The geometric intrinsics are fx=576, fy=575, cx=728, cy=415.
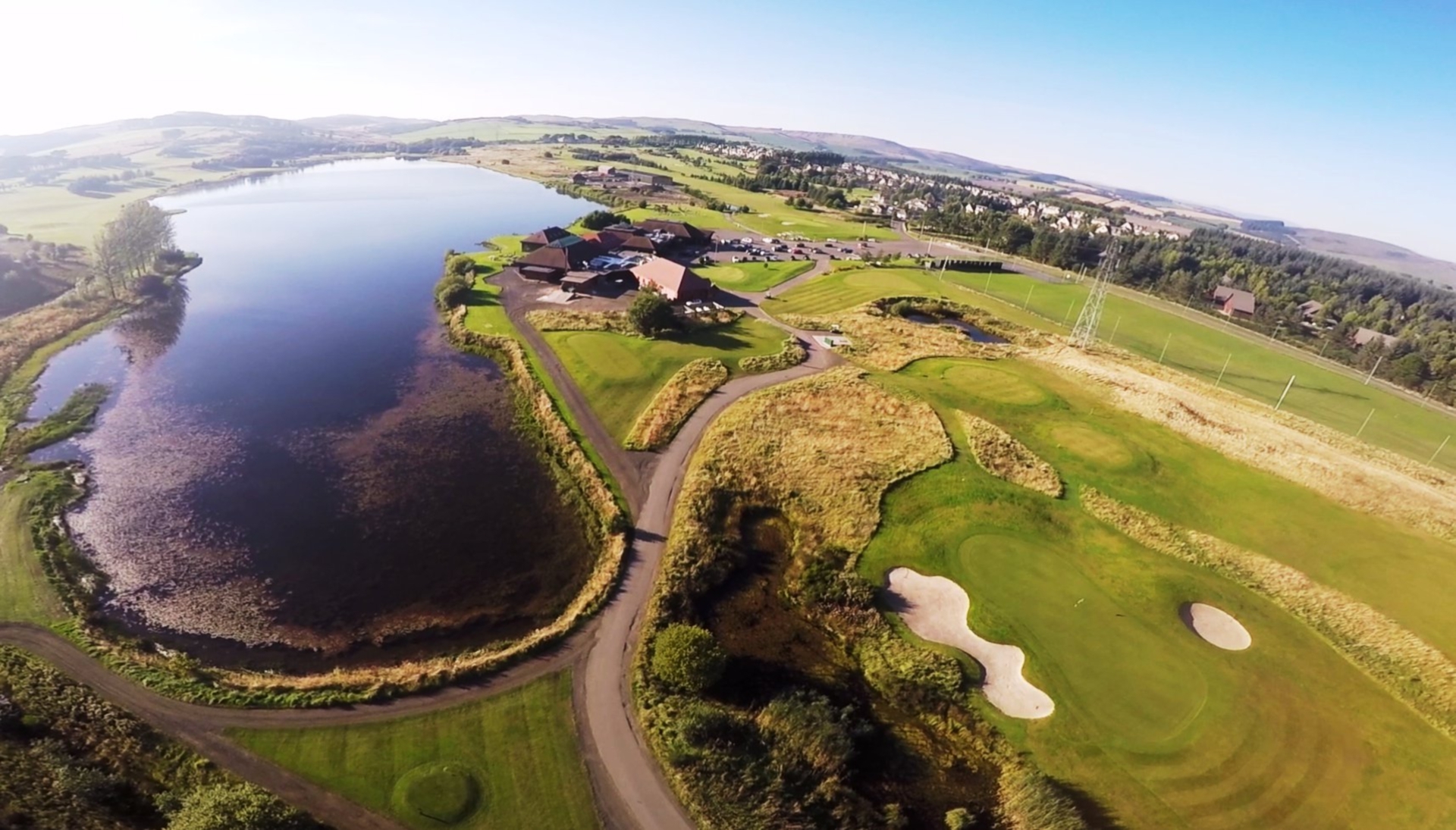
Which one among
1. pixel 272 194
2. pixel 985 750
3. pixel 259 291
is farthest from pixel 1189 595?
pixel 272 194

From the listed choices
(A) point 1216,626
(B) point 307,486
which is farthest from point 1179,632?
(B) point 307,486

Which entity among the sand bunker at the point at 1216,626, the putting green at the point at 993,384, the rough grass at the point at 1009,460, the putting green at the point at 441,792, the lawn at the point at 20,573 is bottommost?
the lawn at the point at 20,573

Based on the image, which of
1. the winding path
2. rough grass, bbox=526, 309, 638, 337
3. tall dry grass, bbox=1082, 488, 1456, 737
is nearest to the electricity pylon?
tall dry grass, bbox=1082, 488, 1456, 737

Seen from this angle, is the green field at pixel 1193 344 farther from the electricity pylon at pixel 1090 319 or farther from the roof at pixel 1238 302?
the roof at pixel 1238 302

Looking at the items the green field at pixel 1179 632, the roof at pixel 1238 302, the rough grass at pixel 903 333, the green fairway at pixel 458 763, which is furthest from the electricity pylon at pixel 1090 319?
the green fairway at pixel 458 763

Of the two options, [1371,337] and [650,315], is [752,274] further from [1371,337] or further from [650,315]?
[1371,337]

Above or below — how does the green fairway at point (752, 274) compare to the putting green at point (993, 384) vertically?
above
